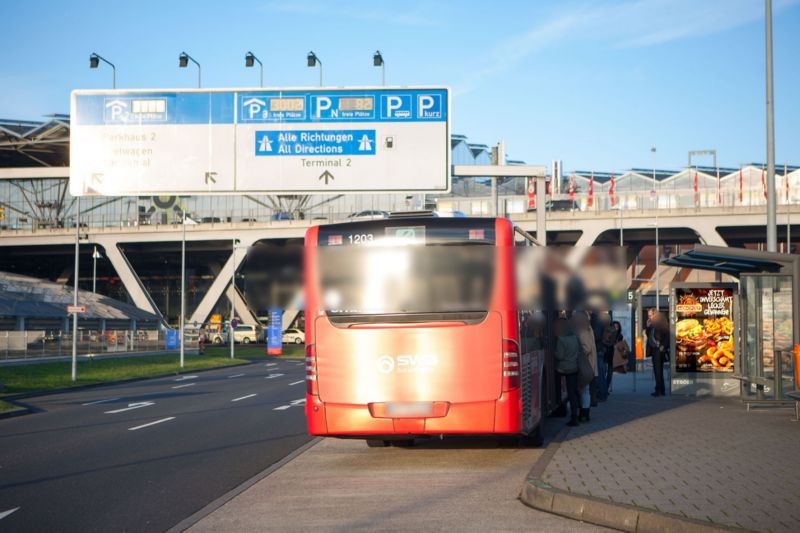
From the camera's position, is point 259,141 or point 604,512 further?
point 259,141

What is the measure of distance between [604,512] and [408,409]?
12.9 ft

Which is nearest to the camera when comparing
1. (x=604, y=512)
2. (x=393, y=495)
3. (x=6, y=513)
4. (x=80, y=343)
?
(x=604, y=512)

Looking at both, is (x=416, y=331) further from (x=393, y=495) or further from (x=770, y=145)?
(x=770, y=145)

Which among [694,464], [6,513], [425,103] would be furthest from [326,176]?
[6,513]

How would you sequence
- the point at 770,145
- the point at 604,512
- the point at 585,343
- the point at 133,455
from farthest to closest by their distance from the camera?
the point at 770,145
the point at 585,343
the point at 133,455
the point at 604,512

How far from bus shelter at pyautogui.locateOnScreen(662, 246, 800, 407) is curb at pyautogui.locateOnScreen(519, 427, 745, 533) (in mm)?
8117

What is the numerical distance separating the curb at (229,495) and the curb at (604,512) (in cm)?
285

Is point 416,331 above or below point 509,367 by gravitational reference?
above

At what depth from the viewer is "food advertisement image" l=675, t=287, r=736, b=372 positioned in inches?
851

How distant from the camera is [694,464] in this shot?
1086 cm

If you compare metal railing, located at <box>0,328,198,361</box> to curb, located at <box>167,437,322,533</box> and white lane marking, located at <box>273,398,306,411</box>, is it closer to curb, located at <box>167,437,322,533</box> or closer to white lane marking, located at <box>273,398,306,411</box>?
white lane marking, located at <box>273,398,306,411</box>

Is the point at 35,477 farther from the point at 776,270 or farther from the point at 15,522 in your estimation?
the point at 776,270

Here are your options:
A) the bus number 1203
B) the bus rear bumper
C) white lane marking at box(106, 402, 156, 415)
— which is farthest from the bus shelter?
white lane marking at box(106, 402, 156, 415)

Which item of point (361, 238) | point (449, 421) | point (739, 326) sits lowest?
point (449, 421)
